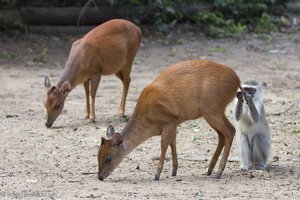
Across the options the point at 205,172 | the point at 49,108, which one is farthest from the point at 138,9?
the point at 205,172

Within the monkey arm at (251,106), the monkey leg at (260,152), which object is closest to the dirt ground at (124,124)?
the monkey leg at (260,152)

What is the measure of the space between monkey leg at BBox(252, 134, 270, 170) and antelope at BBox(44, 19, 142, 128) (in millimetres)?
3053

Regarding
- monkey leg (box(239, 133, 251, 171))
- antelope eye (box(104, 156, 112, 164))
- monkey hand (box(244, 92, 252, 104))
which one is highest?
monkey hand (box(244, 92, 252, 104))

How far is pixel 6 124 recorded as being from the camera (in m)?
10.6

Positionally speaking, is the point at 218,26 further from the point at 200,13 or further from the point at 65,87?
the point at 65,87

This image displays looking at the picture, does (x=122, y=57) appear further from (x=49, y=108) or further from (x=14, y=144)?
(x=14, y=144)

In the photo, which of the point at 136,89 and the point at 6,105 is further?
the point at 136,89

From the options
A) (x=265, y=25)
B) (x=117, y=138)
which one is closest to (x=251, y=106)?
(x=117, y=138)

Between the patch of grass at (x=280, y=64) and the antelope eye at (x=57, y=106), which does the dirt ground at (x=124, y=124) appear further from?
the antelope eye at (x=57, y=106)

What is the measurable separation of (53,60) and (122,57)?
13.2ft

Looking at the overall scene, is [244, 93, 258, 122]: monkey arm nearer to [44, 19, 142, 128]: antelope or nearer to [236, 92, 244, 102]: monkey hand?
[236, 92, 244, 102]: monkey hand

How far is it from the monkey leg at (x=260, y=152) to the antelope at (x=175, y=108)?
0.57 meters

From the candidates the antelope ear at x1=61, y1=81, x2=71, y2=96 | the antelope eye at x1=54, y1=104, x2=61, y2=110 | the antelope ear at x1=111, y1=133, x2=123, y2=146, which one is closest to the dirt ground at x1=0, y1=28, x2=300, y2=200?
the antelope eye at x1=54, y1=104, x2=61, y2=110

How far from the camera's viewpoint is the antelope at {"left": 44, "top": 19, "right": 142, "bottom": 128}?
10.7 metres
